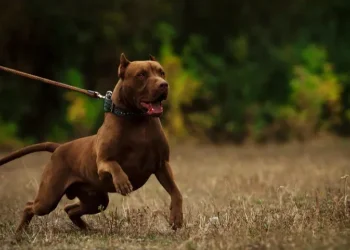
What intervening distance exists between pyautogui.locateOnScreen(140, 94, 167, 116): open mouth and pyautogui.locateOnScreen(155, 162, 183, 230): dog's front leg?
1.67 feet

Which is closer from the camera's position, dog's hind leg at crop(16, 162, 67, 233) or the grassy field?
the grassy field

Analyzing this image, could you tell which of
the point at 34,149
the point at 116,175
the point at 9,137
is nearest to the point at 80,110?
the point at 9,137

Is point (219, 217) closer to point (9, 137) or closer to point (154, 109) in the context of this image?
point (154, 109)

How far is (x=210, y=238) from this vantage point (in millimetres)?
6188

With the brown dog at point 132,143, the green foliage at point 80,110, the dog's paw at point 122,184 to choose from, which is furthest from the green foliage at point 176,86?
the dog's paw at point 122,184

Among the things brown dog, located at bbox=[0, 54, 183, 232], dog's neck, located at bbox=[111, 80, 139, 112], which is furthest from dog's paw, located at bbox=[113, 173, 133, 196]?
dog's neck, located at bbox=[111, 80, 139, 112]

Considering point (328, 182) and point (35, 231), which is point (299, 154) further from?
point (35, 231)

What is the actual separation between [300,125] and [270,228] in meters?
15.4

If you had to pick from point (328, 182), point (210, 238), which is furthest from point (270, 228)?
point (328, 182)

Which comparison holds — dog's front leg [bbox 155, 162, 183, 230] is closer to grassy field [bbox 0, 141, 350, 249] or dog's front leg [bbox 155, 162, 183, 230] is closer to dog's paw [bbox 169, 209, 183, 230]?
dog's paw [bbox 169, 209, 183, 230]

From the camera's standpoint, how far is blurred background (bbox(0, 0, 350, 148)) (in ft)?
70.7

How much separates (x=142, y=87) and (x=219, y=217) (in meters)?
1.34

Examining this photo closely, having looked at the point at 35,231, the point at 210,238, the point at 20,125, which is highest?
the point at 210,238

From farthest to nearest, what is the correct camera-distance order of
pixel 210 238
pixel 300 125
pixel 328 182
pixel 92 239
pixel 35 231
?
pixel 300 125 < pixel 328 182 < pixel 35 231 < pixel 92 239 < pixel 210 238
